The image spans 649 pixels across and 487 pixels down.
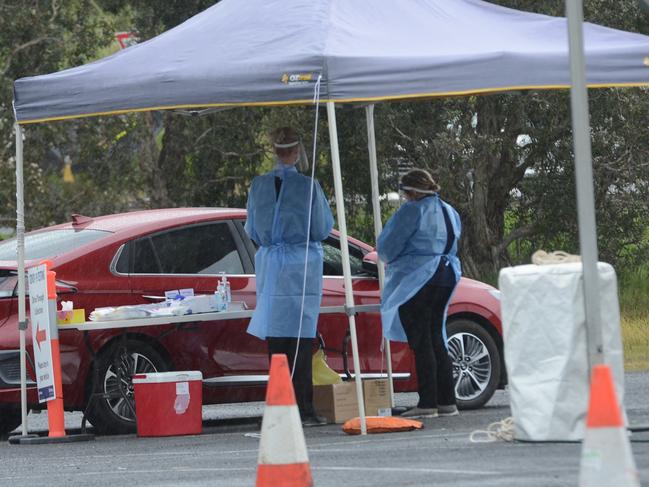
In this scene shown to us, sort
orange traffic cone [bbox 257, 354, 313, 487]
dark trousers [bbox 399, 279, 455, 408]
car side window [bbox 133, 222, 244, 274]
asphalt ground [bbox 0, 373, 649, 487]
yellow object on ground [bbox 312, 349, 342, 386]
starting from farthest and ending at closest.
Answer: car side window [bbox 133, 222, 244, 274] < yellow object on ground [bbox 312, 349, 342, 386] < dark trousers [bbox 399, 279, 455, 408] < asphalt ground [bbox 0, 373, 649, 487] < orange traffic cone [bbox 257, 354, 313, 487]

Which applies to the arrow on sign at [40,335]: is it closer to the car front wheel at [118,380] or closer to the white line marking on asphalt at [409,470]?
the car front wheel at [118,380]

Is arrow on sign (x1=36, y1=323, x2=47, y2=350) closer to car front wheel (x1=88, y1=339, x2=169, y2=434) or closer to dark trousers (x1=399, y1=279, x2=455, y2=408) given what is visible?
car front wheel (x1=88, y1=339, x2=169, y2=434)

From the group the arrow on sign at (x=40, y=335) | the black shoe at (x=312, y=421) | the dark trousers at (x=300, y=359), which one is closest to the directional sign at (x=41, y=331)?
the arrow on sign at (x=40, y=335)

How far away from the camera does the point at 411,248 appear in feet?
38.3

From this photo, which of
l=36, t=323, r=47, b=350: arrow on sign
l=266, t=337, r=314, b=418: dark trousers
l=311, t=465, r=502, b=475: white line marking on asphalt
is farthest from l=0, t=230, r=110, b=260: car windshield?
l=311, t=465, r=502, b=475: white line marking on asphalt

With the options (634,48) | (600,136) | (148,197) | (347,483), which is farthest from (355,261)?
(148,197)

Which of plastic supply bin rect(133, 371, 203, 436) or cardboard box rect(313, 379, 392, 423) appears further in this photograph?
cardboard box rect(313, 379, 392, 423)

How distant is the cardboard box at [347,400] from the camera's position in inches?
466

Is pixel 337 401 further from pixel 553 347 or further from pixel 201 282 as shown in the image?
pixel 553 347

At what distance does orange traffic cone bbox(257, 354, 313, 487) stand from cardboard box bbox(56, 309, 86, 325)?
4.26m

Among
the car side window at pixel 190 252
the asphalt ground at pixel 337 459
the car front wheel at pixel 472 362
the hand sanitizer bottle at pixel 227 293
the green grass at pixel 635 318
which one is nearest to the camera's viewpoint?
the asphalt ground at pixel 337 459

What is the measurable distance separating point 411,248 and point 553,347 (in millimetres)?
2583

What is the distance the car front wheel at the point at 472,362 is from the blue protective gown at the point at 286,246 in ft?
5.25

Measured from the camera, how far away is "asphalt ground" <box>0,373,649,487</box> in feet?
27.7
